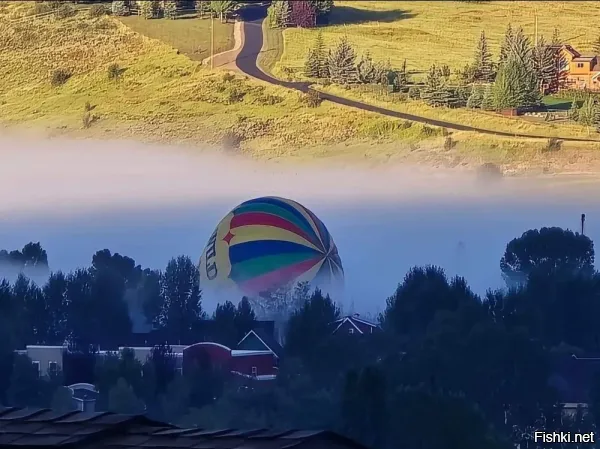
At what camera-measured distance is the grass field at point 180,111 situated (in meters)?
15.8

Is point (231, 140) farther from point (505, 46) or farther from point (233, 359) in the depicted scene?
point (233, 359)

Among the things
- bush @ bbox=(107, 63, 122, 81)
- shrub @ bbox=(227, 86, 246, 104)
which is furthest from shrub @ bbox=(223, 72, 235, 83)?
bush @ bbox=(107, 63, 122, 81)

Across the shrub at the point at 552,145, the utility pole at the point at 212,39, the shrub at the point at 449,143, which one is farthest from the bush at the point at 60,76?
the shrub at the point at 552,145

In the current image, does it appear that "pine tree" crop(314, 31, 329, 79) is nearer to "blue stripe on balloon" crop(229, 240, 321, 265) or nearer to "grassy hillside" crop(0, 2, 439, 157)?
"grassy hillside" crop(0, 2, 439, 157)

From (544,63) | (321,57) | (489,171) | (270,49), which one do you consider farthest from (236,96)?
(544,63)

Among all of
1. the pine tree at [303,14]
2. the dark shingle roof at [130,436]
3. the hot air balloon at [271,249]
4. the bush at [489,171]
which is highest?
the pine tree at [303,14]

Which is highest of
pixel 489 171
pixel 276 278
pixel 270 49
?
pixel 270 49

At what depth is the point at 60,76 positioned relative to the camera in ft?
56.0

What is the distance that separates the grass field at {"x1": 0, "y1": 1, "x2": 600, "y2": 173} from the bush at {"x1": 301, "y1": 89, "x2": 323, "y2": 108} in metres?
0.07

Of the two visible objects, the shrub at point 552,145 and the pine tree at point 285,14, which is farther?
the pine tree at point 285,14

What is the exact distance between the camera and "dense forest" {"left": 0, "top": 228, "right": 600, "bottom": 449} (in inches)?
380

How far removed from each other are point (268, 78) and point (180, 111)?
3.25ft

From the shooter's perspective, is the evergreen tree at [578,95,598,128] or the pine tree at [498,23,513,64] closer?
the evergreen tree at [578,95,598,128]

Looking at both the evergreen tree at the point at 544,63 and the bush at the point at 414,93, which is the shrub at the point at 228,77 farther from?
the evergreen tree at the point at 544,63
